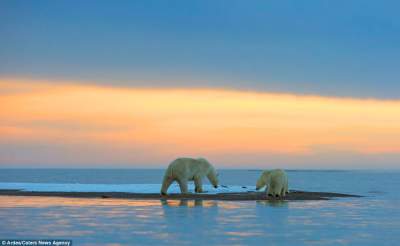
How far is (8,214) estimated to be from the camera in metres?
26.3

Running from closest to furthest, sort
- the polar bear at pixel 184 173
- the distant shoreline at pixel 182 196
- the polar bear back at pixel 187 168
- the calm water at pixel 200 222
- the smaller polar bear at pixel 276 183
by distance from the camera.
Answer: the calm water at pixel 200 222, the distant shoreline at pixel 182 196, the smaller polar bear at pixel 276 183, the polar bear at pixel 184 173, the polar bear back at pixel 187 168

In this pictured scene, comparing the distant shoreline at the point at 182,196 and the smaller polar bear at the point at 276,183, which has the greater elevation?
the smaller polar bear at the point at 276,183

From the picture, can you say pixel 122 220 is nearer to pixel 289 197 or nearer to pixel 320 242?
pixel 320 242

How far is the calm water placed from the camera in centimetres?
2000

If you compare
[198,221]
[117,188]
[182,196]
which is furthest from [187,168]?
[198,221]

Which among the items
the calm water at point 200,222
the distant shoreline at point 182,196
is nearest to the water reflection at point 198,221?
Result: the calm water at point 200,222

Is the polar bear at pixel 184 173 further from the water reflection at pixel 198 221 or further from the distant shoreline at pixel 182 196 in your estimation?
the water reflection at pixel 198 221

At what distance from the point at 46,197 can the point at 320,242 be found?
69.3 feet

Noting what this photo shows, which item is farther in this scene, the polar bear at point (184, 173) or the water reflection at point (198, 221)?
the polar bear at point (184, 173)

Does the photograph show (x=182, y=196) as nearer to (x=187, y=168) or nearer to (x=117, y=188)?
(x=187, y=168)

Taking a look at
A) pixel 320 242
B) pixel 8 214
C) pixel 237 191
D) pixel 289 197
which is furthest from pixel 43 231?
pixel 237 191

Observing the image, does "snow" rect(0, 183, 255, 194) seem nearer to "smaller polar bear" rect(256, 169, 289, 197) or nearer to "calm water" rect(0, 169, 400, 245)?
"smaller polar bear" rect(256, 169, 289, 197)

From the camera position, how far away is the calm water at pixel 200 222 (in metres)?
20.0

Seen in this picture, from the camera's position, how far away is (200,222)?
79.6 feet
